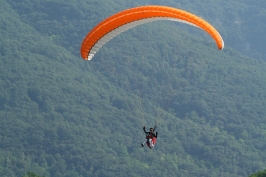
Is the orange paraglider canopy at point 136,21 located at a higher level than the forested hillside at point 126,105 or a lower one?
lower

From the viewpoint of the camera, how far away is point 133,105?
552ft

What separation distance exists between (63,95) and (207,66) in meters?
36.4

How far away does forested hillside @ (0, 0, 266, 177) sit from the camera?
14112cm

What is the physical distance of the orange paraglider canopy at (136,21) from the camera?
43531 mm

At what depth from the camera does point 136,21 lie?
45.0 meters

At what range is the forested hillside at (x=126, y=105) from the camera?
141 metres

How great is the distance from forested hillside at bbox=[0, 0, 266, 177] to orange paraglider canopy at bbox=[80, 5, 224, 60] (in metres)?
85.4

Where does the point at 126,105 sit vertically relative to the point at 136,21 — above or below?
above

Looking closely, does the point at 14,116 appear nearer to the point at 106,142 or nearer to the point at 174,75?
the point at 106,142

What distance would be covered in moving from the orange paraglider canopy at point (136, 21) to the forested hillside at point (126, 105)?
8538cm

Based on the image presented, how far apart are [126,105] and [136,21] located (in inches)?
4705

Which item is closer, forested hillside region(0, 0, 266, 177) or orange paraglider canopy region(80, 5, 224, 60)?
orange paraglider canopy region(80, 5, 224, 60)

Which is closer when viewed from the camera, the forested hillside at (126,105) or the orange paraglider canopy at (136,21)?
the orange paraglider canopy at (136,21)

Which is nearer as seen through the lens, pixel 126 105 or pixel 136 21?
pixel 136 21
